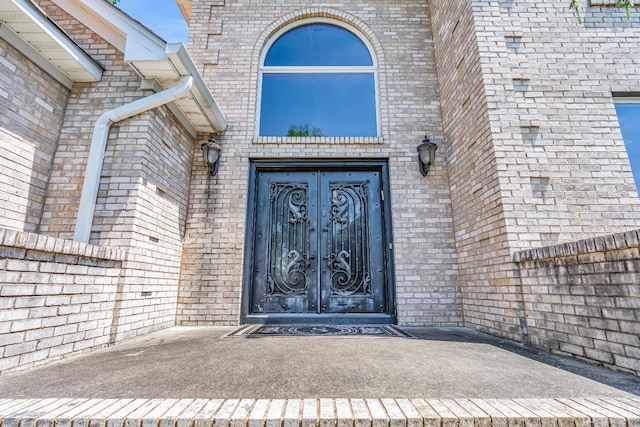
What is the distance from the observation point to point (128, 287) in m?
2.82

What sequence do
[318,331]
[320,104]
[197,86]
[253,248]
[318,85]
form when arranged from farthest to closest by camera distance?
[318,85] → [320,104] → [253,248] → [197,86] → [318,331]

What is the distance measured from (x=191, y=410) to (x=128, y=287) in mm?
2027

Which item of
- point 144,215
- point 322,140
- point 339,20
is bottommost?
point 144,215

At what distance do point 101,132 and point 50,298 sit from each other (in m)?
1.79

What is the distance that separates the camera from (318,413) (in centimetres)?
124

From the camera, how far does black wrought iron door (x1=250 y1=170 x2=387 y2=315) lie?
388 cm

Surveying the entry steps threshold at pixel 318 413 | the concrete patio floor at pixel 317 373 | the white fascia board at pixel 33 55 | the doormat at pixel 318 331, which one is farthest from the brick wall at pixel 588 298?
the white fascia board at pixel 33 55

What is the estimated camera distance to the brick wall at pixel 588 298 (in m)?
1.88

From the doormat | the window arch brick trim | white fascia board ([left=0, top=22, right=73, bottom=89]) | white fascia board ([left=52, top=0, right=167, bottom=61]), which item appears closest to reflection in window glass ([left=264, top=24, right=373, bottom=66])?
the window arch brick trim

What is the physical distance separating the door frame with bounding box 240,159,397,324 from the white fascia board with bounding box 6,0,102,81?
2020 millimetres

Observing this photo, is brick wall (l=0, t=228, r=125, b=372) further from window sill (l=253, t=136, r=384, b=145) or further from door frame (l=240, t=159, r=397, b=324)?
window sill (l=253, t=136, r=384, b=145)

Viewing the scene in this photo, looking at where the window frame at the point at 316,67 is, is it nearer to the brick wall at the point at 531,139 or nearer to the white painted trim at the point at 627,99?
the brick wall at the point at 531,139

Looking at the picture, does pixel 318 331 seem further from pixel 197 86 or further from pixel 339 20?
pixel 339 20

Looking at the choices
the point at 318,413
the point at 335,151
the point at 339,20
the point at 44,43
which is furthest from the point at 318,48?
the point at 318,413
